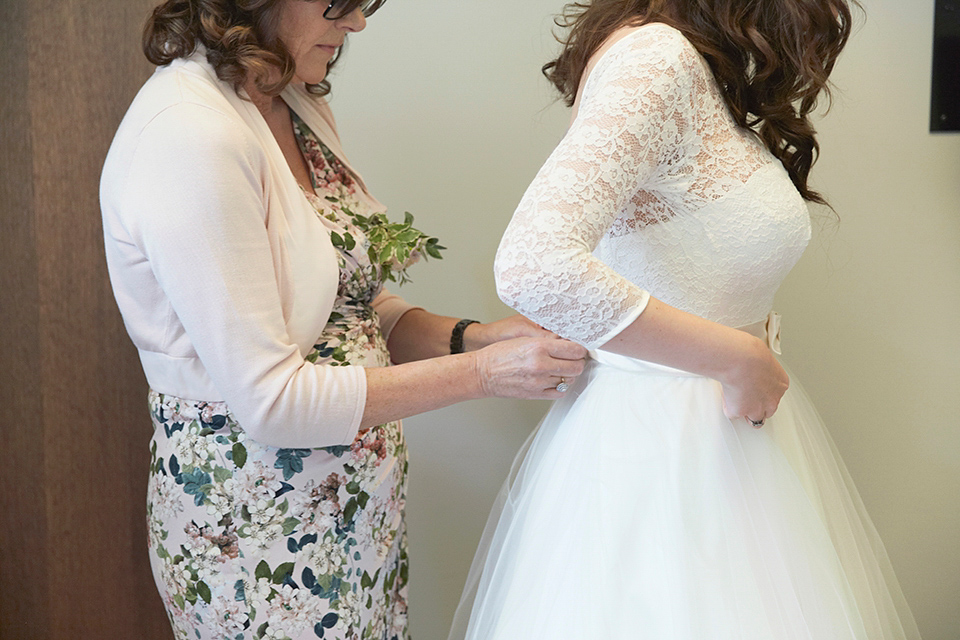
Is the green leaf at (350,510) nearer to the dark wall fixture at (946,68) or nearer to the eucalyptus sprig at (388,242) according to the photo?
the eucalyptus sprig at (388,242)

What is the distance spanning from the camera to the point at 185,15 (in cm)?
102

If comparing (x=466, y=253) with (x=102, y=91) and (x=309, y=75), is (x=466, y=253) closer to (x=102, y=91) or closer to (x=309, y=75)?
(x=309, y=75)

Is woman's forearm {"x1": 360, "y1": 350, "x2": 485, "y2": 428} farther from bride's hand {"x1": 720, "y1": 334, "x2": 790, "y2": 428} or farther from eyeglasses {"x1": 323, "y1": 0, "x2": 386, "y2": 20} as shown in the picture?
eyeglasses {"x1": 323, "y1": 0, "x2": 386, "y2": 20}

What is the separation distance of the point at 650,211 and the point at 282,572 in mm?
694

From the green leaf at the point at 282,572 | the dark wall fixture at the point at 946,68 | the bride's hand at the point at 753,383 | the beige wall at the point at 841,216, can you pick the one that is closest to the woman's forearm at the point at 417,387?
the green leaf at the point at 282,572

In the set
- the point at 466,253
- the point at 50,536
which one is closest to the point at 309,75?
A: the point at 466,253

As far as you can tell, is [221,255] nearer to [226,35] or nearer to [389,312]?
[226,35]

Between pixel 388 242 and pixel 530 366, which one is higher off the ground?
pixel 388 242

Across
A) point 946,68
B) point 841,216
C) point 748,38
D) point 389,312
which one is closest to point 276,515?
point 389,312

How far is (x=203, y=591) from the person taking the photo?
3.52ft

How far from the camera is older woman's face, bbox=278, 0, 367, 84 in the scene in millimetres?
1051

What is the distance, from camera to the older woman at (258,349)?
3.00 feet

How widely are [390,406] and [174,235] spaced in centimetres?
35

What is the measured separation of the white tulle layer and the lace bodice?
0.14 m
